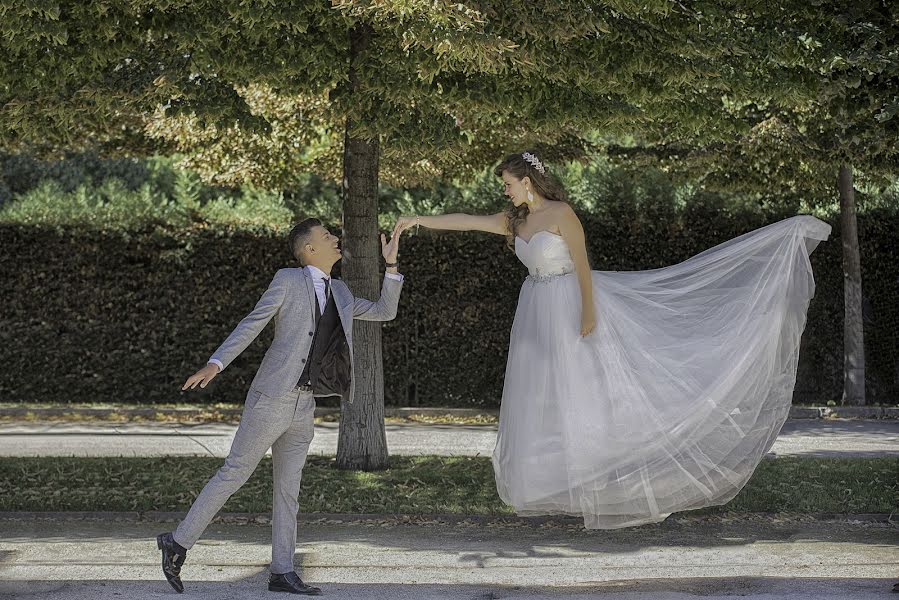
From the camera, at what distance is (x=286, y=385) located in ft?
21.6

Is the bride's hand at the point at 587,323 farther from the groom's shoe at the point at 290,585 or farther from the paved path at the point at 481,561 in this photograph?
the groom's shoe at the point at 290,585

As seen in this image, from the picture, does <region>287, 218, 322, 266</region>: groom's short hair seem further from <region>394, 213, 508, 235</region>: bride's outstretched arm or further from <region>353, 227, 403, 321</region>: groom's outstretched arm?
<region>394, 213, 508, 235</region>: bride's outstretched arm

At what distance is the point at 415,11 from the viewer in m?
7.89

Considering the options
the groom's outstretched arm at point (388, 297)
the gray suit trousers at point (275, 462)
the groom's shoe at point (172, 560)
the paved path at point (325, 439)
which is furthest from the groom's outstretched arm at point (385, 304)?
the paved path at point (325, 439)

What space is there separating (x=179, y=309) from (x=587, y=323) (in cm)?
1149

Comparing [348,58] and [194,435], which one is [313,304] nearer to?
[348,58]

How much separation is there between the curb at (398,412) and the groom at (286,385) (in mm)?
9849

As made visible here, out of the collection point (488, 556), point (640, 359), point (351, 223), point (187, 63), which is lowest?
point (488, 556)

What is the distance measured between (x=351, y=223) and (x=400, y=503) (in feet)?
9.08

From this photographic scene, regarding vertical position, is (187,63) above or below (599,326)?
above

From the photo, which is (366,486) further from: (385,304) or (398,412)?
(398,412)

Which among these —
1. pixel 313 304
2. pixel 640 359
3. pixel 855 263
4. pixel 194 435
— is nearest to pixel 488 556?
pixel 640 359

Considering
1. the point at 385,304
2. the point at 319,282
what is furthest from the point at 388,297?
the point at 319,282

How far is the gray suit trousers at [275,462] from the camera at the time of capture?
6547 millimetres
